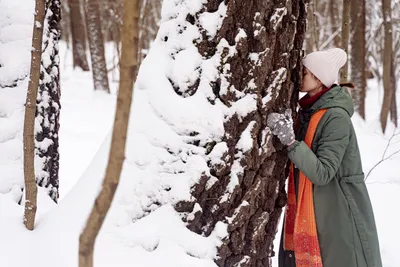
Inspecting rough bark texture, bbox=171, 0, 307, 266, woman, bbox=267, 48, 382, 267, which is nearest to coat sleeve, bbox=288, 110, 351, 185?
woman, bbox=267, 48, 382, 267

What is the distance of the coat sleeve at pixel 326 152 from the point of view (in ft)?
7.31

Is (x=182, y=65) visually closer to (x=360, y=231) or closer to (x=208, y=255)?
(x=208, y=255)

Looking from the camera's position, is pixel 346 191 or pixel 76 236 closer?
pixel 76 236

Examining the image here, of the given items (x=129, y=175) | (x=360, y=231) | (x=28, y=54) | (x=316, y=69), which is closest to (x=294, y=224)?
(x=360, y=231)

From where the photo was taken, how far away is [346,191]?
7.79 ft

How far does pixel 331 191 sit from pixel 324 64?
0.66 m

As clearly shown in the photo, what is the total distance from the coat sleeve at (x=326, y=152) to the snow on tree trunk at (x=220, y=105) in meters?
0.18

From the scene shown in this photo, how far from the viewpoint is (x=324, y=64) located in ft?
7.81

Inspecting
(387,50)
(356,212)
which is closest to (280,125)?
(356,212)

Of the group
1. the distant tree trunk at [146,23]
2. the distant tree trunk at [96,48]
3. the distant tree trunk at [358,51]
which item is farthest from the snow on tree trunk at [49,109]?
the distant tree trunk at [358,51]

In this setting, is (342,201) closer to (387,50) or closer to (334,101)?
(334,101)

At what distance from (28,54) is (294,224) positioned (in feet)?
5.77

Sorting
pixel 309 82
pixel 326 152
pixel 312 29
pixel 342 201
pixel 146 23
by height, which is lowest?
pixel 342 201

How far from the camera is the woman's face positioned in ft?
7.97
